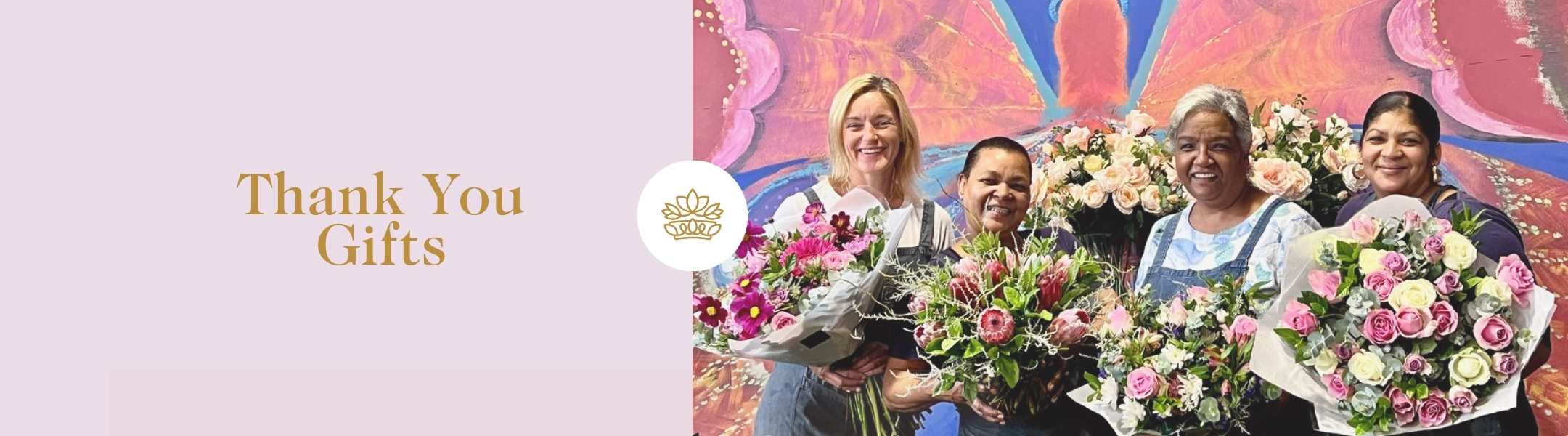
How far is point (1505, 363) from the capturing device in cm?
269

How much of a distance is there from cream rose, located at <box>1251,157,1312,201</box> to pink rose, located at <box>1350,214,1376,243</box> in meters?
0.39

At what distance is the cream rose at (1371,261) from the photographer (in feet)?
9.16

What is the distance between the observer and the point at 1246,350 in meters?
2.97

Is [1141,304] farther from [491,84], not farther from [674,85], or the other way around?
[491,84]

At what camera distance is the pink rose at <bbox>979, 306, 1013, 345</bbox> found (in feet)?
10.4

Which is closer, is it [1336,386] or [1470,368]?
[1470,368]

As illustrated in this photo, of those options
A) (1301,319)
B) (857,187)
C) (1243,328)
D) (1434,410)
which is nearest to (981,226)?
(857,187)

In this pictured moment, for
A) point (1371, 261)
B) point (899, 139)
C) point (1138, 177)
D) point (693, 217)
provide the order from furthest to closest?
1. point (693, 217)
2. point (899, 139)
3. point (1138, 177)
4. point (1371, 261)

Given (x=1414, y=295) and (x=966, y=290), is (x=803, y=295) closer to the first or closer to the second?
(x=966, y=290)

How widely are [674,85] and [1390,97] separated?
218 cm

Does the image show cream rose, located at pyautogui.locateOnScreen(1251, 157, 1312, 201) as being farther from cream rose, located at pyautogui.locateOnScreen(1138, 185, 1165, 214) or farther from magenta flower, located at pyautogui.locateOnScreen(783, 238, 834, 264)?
magenta flower, located at pyautogui.locateOnScreen(783, 238, 834, 264)

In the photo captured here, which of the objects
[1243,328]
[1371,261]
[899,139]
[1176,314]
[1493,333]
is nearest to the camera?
[1493,333]

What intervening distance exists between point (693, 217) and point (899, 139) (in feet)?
2.75

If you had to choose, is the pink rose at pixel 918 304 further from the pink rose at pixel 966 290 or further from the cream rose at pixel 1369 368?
the cream rose at pixel 1369 368
